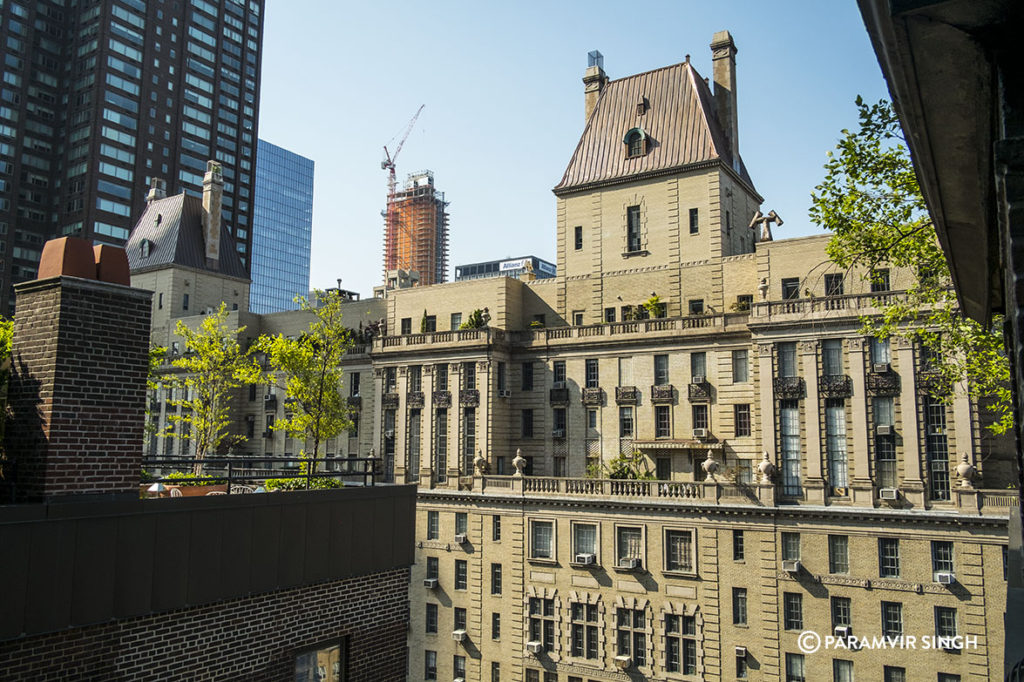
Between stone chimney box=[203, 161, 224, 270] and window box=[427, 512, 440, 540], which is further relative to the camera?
stone chimney box=[203, 161, 224, 270]

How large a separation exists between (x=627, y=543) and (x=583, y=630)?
6.21m

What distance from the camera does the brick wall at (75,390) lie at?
10320mm

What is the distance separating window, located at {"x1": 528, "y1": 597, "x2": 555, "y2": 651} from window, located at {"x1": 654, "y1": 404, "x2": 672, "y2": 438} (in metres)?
13.2

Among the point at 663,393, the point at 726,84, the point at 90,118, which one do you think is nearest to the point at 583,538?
the point at 663,393

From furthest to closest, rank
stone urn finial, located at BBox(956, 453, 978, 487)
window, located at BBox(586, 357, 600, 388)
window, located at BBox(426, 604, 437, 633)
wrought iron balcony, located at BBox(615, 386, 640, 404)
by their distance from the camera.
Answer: window, located at BBox(586, 357, 600, 388) → window, located at BBox(426, 604, 437, 633) → wrought iron balcony, located at BBox(615, 386, 640, 404) → stone urn finial, located at BBox(956, 453, 978, 487)

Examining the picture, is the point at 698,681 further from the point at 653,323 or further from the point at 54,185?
the point at 54,185

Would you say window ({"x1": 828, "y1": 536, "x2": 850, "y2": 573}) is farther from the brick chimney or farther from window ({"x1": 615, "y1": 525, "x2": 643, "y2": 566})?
the brick chimney

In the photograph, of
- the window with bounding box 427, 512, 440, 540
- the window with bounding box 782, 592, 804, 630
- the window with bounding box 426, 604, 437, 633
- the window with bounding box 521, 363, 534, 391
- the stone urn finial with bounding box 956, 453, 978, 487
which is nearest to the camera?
the stone urn finial with bounding box 956, 453, 978, 487

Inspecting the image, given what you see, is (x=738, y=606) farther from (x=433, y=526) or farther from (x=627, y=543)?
(x=433, y=526)

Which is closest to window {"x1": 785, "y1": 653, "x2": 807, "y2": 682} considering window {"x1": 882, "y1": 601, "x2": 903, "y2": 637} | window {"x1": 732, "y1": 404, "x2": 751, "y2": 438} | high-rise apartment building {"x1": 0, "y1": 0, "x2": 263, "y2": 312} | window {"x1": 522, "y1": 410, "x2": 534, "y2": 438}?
window {"x1": 882, "y1": 601, "x2": 903, "y2": 637}

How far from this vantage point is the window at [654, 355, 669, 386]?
5209 cm

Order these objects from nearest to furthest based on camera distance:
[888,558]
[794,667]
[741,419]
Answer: [888,558] < [794,667] < [741,419]

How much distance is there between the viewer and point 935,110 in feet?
15.4

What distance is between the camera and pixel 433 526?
55.6m
